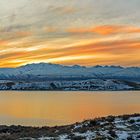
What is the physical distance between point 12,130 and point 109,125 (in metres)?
11.1

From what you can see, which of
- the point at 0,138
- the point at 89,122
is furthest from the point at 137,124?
the point at 0,138

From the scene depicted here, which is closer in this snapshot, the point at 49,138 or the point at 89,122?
the point at 49,138

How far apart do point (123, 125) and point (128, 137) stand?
15.2 feet

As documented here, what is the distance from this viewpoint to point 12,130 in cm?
3919

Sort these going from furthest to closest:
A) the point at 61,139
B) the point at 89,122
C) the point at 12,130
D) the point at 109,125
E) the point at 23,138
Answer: the point at 12,130, the point at 89,122, the point at 109,125, the point at 23,138, the point at 61,139

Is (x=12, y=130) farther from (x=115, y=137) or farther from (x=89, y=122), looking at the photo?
(x=115, y=137)

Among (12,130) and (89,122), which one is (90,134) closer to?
(89,122)

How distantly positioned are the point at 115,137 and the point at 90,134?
223cm

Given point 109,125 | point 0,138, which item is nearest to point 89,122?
point 109,125

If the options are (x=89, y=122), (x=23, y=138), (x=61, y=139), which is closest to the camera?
(x=61, y=139)

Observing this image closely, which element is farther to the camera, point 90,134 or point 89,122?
point 89,122

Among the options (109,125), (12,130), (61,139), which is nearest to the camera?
(61,139)

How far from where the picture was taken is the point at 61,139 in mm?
28812

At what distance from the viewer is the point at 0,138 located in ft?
103
